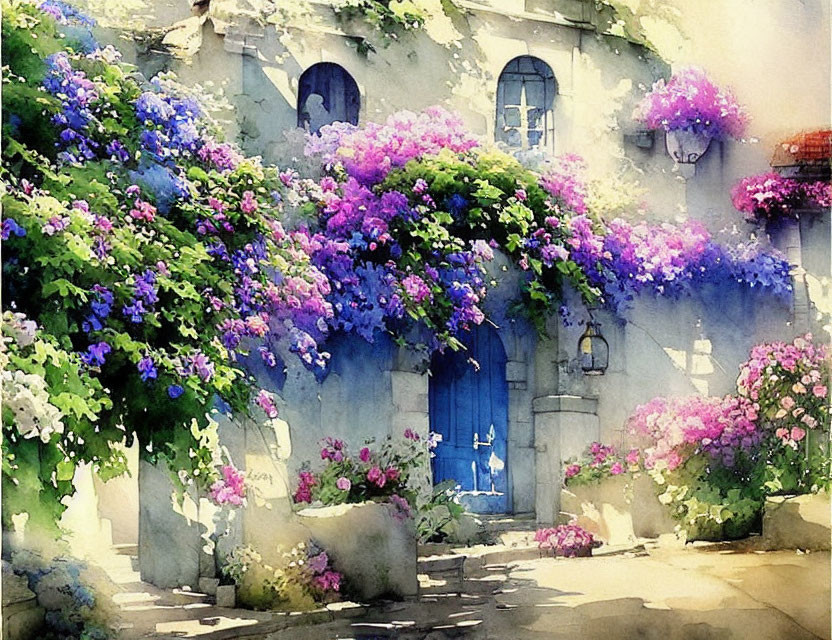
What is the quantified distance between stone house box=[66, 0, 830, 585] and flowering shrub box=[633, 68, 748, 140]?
4 centimetres

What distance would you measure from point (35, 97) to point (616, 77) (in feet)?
6.33

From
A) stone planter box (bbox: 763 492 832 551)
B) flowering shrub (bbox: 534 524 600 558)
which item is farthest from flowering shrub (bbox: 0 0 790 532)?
stone planter box (bbox: 763 492 832 551)

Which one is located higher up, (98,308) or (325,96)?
(325,96)

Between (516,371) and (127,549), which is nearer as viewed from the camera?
(127,549)

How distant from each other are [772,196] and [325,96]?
5.35 feet

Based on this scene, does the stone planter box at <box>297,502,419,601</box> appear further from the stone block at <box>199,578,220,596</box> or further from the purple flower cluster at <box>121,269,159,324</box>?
the purple flower cluster at <box>121,269,159,324</box>

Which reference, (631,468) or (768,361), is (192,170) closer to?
(631,468)

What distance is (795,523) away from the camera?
13.9 ft

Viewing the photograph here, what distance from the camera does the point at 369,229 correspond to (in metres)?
3.90

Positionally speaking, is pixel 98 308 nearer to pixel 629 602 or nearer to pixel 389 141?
pixel 389 141

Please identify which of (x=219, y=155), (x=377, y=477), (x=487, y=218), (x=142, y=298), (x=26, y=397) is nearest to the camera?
(x=26, y=397)

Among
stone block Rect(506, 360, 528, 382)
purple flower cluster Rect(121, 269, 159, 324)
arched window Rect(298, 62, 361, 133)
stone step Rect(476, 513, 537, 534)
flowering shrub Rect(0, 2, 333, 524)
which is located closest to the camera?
flowering shrub Rect(0, 2, 333, 524)

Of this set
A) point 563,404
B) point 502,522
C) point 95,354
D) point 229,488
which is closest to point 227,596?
point 229,488

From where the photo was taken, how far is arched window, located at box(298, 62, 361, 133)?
12.6 feet
